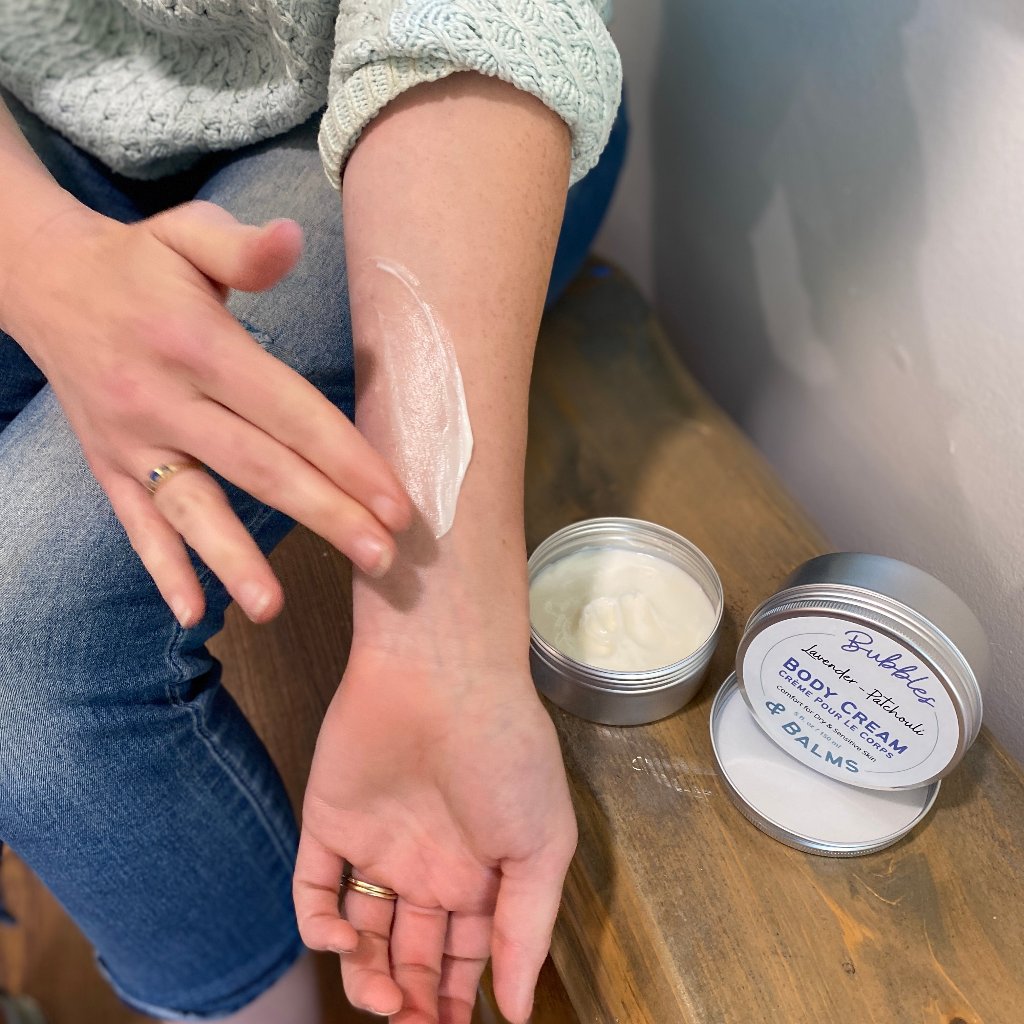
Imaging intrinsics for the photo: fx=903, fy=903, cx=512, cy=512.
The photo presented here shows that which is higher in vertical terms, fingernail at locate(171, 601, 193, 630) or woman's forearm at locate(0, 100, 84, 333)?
woman's forearm at locate(0, 100, 84, 333)

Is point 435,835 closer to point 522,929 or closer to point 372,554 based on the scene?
point 522,929

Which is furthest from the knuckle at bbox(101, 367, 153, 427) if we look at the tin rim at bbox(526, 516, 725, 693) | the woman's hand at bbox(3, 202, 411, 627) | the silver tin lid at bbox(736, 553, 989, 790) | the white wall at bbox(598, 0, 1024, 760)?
the white wall at bbox(598, 0, 1024, 760)

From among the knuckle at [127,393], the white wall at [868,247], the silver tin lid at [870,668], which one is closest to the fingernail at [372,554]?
the knuckle at [127,393]

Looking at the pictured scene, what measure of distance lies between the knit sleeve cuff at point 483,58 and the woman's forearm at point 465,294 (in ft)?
0.05

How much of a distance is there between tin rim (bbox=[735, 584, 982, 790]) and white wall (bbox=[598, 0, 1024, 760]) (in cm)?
18

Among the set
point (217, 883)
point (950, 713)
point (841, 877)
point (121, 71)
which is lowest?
point (217, 883)

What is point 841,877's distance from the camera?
0.53 meters

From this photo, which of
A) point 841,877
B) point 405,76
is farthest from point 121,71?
point 841,877

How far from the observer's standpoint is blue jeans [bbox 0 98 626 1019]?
501mm

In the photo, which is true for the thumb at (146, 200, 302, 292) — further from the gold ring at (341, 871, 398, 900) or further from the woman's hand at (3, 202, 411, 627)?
the gold ring at (341, 871, 398, 900)

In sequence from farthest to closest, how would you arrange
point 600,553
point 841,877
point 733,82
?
point 733,82
point 600,553
point 841,877

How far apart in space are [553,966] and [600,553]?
27 centimetres

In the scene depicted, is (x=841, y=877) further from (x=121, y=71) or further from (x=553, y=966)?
(x=121, y=71)

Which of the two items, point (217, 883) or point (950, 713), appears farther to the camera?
point (217, 883)
